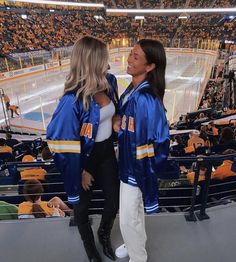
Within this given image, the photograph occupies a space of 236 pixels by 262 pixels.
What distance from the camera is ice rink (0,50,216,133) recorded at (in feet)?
37.6

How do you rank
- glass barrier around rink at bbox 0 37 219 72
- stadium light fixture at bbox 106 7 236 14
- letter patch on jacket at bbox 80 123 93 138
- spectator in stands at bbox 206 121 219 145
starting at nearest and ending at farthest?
letter patch on jacket at bbox 80 123 93 138 → spectator in stands at bbox 206 121 219 145 → glass barrier around rink at bbox 0 37 219 72 → stadium light fixture at bbox 106 7 236 14

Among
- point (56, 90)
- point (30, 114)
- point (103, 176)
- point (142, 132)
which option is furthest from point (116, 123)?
point (56, 90)

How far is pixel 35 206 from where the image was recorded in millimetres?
2637

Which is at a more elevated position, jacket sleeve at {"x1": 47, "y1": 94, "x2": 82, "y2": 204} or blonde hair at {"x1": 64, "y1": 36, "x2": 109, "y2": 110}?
blonde hair at {"x1": 64, "y1": 36, "x2": 109, "y2": 110}

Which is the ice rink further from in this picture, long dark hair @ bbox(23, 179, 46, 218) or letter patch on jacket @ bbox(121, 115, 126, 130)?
letter patch on jacket @ bbox(121, 115, 126, 130)

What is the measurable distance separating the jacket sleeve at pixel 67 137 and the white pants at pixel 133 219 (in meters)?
0.31

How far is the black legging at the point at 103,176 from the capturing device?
1934 millimetres

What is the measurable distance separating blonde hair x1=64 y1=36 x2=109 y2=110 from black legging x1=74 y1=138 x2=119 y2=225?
34cm

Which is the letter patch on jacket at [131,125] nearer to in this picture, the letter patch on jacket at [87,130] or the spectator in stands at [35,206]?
the letter patch on jacket at [87,130]

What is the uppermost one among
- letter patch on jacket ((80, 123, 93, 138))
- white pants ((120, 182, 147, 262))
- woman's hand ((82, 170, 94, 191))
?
letter patch on jacket ((80, 123, 93, 138))

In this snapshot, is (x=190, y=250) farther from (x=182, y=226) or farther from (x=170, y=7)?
(x=170, y=7)

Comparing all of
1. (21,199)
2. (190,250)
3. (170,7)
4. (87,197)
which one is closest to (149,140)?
(87,197)

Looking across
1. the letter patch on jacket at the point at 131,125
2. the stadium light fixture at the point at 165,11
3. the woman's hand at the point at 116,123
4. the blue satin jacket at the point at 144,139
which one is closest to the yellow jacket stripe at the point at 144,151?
the blue satin jacket at the point at 144,139

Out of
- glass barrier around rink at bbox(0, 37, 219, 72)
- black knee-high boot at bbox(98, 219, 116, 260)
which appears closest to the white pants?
black knee-high boot at bbox(98, 219, 116, 260)
